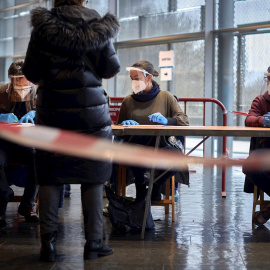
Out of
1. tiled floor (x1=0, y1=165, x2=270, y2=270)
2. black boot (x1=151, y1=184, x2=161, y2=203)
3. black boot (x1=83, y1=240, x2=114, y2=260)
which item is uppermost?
black boot (x1=151, y1=184, x2=161, y2=203)

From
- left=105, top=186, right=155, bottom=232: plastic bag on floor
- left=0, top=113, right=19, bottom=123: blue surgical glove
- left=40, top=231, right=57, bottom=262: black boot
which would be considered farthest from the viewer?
left=0, top=113, right=19, bottom=123: blue surgical glove

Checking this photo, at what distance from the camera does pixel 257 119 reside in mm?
4539

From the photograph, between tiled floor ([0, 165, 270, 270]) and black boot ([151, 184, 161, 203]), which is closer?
tiled floor ([0, 165, 270, 270])

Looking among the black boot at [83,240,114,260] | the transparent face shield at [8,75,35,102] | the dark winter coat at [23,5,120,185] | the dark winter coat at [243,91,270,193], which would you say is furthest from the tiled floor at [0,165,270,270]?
the transparent face shield at [8,75,35,102]

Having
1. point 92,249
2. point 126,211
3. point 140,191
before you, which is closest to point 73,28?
point 92,249

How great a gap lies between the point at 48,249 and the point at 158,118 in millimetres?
1645

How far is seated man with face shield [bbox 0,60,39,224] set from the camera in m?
4.31

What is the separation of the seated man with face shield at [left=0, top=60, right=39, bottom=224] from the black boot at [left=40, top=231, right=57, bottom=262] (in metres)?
0.89

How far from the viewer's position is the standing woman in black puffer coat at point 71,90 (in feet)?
10.7

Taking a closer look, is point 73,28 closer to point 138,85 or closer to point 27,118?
point 27,118

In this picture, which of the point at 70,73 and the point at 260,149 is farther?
the point at 260,149

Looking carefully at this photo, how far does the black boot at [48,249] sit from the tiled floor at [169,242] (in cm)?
6

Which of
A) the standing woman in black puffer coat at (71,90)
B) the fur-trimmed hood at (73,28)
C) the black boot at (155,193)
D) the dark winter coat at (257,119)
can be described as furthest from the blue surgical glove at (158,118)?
the fur-trimmed hood at (73,28)

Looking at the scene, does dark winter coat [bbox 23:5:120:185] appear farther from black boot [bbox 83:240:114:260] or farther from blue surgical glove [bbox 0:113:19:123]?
blue surgical glove [bbox 0:113:19:123]
